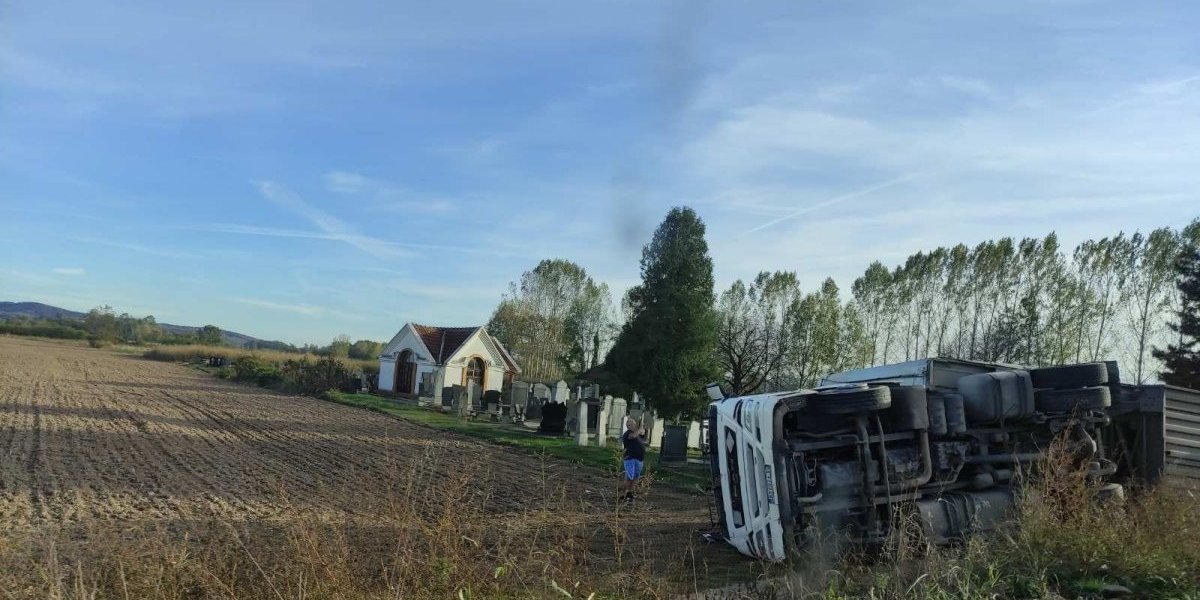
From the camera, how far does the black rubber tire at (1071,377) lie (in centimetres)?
876

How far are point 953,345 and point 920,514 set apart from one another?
1480 inches

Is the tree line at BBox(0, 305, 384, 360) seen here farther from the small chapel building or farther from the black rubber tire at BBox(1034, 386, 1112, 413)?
the black rubber tire at BBox(1034, 386, 1112, 413)

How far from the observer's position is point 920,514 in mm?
7531

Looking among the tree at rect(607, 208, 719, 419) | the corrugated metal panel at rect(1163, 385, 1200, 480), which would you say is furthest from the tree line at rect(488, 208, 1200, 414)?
the corrugated metal panel at rect(1163, 385, 1200, 480)

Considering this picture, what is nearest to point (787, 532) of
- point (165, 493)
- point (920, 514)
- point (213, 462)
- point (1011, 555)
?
point (920, 514)

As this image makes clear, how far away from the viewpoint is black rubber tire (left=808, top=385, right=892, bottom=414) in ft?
25.1

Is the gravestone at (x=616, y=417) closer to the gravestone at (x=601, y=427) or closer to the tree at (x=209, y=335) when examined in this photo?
the gravestone at (x=601, y=427)

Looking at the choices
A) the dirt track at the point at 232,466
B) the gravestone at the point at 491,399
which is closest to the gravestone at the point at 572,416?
the dirt track at the point at 232,466

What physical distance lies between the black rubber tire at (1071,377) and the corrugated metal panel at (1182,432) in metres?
1.39

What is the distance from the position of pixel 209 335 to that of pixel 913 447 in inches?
4901

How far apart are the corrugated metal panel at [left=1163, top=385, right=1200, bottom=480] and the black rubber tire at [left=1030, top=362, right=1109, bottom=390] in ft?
4.57

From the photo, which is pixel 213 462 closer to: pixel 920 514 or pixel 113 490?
pixel 113 490

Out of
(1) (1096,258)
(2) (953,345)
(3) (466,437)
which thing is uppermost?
(1) (1096,258)

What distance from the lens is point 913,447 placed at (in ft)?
26.6
